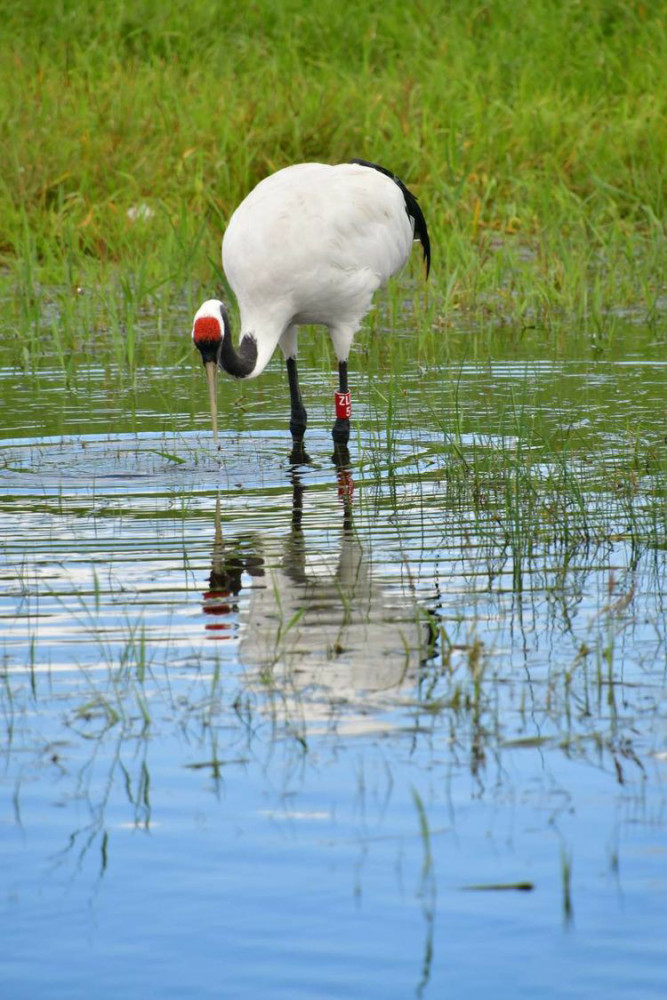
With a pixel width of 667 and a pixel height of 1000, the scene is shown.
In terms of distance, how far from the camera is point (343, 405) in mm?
8461

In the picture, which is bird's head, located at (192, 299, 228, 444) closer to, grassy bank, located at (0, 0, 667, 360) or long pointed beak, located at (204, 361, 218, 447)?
long pointed beak, located at (204, 361, 218, 447)

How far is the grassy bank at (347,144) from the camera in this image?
11477 mm

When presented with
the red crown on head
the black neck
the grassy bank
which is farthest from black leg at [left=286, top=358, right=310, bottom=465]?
the grassy bank

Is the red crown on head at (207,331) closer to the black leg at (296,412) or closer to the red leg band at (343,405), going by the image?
the black leg at (296,412)

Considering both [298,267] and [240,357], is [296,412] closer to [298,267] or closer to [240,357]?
[240,357]

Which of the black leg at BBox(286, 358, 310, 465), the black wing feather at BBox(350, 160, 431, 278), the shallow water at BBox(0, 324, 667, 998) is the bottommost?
the shallow water at BBox(0, 324, 667, 998)

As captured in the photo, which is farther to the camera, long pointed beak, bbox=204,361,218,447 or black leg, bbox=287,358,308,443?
black leg, bbox=287,358,308,443

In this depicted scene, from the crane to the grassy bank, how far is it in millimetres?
1461

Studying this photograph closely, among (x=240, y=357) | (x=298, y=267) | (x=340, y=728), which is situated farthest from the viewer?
(x=240, y=357)

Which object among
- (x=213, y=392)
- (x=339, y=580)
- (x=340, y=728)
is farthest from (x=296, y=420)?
(x=340, y=728)

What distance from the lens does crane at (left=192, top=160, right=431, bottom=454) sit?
8102mm

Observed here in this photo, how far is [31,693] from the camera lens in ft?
14.3

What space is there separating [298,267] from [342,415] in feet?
2.38

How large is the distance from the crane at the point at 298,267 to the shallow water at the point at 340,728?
3.44ft
